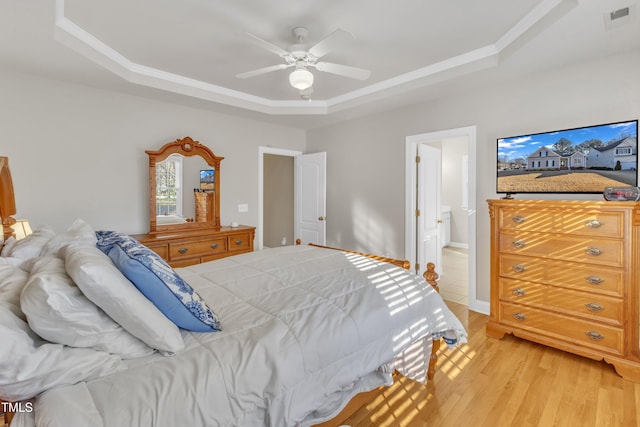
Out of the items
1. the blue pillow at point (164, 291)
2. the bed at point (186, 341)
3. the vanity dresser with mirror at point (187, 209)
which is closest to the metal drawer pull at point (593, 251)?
the bed at point (186, 341)

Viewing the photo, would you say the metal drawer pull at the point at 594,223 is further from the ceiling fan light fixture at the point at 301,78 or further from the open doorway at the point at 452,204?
the ceiling fan light fixture at the point at 301,78

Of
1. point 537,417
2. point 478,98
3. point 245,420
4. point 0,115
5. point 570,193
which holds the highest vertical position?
point 478,98

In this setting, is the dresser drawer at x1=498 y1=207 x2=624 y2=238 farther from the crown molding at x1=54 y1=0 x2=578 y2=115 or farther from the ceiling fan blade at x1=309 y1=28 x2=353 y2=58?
the ceiling fan blade at x1=309 y1=28 x2=353 y2=58

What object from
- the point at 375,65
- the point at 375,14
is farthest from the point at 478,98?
the point at 375,14

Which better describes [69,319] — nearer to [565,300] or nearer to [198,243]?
[198,243]

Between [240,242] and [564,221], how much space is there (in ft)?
11.2

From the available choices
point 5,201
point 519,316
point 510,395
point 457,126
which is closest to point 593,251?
point 519,316

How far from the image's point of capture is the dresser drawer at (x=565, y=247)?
2.28 m

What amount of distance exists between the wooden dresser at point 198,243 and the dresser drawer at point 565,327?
119 inches

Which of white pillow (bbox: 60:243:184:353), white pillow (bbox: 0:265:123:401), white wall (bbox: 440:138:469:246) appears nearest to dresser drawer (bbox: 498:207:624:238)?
white pillow (bbox: 60:243:184:353)

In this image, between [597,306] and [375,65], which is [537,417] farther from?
[375,65]

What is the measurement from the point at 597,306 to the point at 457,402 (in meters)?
1.38

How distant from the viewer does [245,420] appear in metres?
1.11

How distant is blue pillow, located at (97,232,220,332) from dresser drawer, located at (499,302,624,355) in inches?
105
